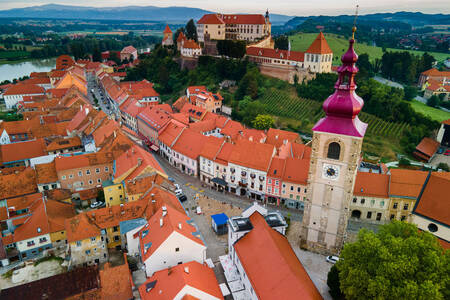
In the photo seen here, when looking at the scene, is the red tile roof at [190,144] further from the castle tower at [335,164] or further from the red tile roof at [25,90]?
the red tile roof at [25,90]

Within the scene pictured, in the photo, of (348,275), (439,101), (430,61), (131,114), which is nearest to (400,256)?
(348,275)

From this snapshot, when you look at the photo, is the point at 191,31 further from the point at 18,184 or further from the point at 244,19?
the point at 18,184

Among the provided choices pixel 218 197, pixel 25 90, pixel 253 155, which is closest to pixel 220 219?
pixel 218 197

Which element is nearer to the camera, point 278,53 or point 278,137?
point 278,137

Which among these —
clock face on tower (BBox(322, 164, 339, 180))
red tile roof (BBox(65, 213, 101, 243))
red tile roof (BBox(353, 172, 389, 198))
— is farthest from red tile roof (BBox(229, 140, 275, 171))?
red tile roof (BBox(65, 213, 101, 243))

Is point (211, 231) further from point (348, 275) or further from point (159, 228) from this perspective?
point (348, 275)

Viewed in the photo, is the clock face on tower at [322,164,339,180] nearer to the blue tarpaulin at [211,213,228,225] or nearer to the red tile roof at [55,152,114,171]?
the blue tarpaulin at [211,213,228,225]

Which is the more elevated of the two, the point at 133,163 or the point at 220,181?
the point at 133,163
